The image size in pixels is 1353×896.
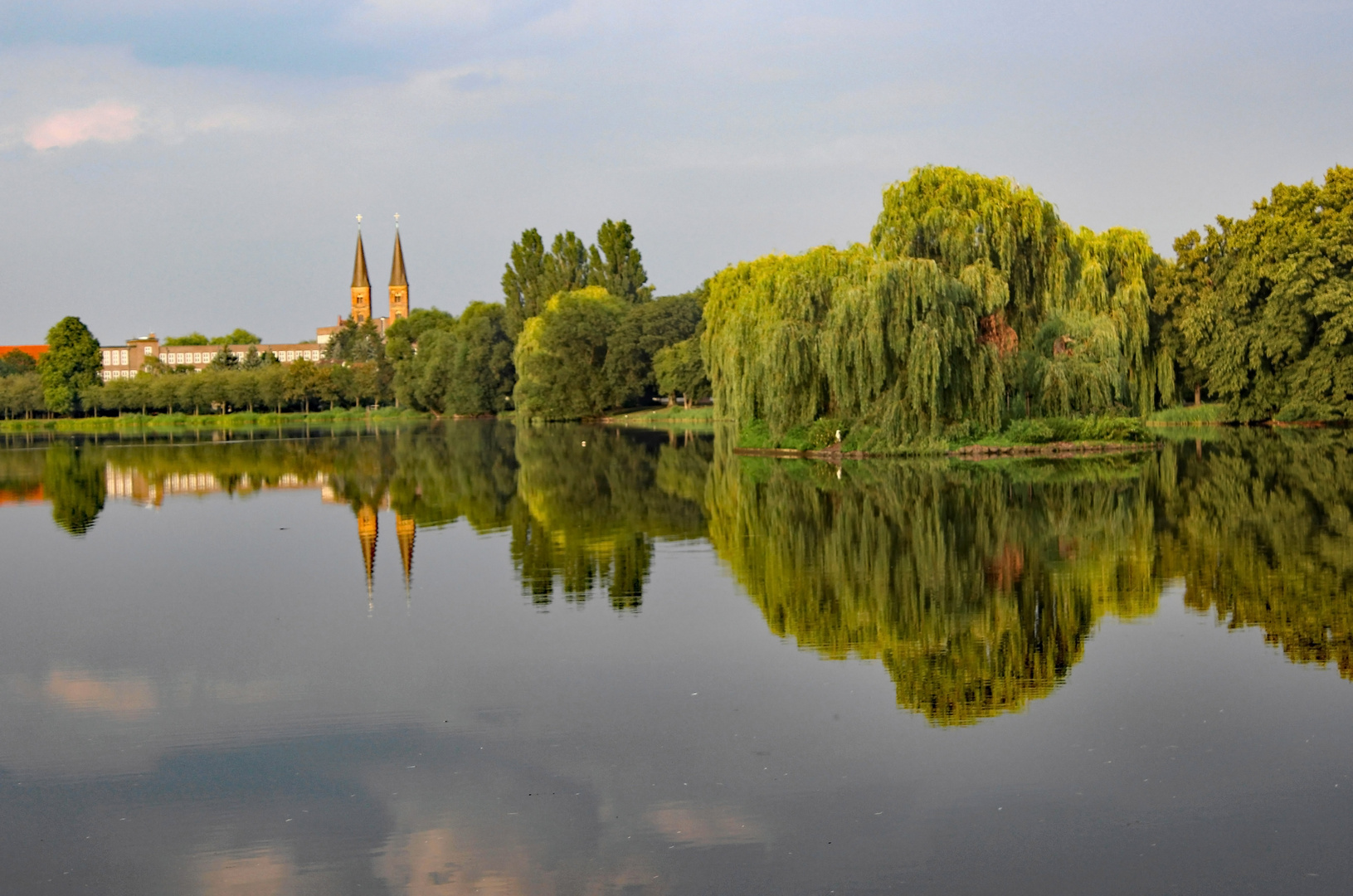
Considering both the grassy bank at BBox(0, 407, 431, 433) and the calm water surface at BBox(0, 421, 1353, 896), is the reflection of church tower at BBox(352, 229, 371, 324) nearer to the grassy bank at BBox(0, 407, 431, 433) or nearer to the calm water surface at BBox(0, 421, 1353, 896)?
the grassy bank at BBox(0, 407, 431, 433)

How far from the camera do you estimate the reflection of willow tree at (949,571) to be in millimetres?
9828

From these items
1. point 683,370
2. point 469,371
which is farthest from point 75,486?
point 469,371

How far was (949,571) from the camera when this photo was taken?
14.2 metres

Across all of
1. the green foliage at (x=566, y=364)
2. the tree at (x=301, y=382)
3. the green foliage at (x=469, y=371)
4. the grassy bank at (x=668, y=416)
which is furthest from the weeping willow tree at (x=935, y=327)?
the tree at (x=301, y=382)

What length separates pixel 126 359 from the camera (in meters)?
194

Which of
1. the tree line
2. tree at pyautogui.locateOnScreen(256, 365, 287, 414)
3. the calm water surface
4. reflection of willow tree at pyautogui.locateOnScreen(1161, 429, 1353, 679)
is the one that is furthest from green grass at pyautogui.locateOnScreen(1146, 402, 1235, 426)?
tree at pyautogui.locateOnScreen(256, 365, 287, 414)

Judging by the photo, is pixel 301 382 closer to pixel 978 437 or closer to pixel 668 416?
pixel 668 416

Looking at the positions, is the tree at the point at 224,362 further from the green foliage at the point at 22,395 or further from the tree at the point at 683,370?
the tree at the point at 683,370

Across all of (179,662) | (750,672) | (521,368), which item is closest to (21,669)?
(179,662)

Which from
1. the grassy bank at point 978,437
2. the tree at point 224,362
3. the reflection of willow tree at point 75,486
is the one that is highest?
the tree at point 224,362

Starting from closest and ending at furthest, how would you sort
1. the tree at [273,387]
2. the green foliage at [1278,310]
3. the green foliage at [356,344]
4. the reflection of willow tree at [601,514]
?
the reflection of willow tree at [601,514] → the green foliage at [1278,310] → the tree at [273,387] → the green foliage at [356,344]

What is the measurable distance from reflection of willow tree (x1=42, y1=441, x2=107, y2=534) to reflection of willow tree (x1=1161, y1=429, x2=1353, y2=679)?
61.8ft

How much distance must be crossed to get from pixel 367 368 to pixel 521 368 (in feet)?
152

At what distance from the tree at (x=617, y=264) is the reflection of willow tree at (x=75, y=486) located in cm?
4885
